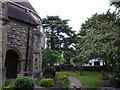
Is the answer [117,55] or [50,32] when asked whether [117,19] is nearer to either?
[117,55]

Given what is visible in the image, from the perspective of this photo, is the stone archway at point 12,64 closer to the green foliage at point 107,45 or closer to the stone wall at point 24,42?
the stone wall at point 24,42

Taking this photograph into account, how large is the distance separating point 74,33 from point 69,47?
3383 mm

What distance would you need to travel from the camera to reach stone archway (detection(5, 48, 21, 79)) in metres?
12.9

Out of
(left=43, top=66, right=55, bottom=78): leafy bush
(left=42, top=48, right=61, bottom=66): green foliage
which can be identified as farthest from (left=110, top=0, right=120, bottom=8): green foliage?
(left=42, top=48, right=61, bottom=66): green foliage

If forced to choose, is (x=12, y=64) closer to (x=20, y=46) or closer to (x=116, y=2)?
(x=20, y=46)

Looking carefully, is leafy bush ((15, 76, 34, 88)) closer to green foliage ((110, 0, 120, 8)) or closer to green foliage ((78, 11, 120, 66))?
green foliage ((78, 11, 120, 66))

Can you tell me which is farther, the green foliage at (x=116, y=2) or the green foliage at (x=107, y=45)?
the green foliage at (x=107, y=45)

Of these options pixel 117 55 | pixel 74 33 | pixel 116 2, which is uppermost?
pixel 74 33

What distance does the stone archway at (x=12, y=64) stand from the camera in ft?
42.4

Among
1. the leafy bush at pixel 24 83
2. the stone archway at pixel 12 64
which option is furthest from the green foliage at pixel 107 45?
the stone archway at pixel 12 64

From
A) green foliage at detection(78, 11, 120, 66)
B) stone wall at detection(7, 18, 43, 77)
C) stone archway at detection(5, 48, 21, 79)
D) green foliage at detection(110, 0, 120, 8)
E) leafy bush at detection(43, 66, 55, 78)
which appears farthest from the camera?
leafy bush at detection(43, 66, 55, 78)

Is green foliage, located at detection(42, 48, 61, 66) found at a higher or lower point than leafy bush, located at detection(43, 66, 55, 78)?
higher

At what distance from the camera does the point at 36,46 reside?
14.5 m

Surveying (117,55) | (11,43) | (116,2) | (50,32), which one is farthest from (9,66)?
(50,32)
